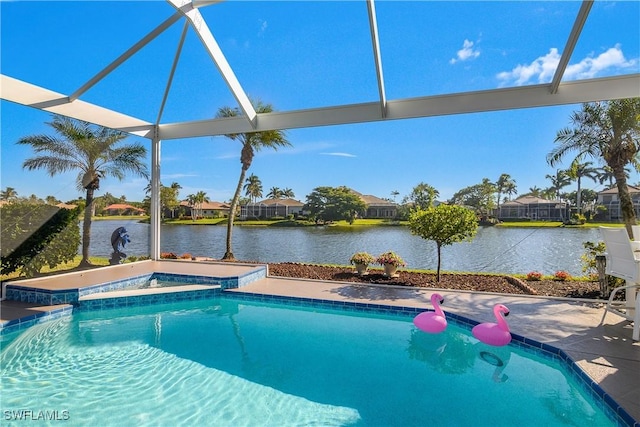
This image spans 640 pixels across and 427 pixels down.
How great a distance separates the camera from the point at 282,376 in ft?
12.5

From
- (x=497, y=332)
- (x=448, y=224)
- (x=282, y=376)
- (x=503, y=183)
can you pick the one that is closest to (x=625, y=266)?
(x=497, y=332)

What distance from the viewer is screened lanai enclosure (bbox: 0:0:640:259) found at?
18.0 ft

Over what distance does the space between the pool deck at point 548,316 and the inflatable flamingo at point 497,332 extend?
0.26 m

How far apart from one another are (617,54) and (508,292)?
4310mm

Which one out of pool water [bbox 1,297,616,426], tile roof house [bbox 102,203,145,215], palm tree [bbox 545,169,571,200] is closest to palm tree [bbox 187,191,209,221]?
tile roof house [bbox 102,203,145,215]

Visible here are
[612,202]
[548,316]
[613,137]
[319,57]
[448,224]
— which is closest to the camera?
[548,316]

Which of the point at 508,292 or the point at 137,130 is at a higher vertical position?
the point at 137,130

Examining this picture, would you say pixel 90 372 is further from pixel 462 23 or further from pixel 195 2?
pixel 462 23

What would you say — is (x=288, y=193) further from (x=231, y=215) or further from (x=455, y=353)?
(x=455, y=353)

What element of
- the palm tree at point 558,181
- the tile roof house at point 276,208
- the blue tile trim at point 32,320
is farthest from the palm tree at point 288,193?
the blue tile trim at point 32,320

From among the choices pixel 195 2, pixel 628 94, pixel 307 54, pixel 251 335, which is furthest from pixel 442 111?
pixel 251 335

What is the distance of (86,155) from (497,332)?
27.3 ft

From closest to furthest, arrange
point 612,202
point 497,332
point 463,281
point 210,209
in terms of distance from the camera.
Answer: point 497,332 < point 612,202 < point 463,281 < point 210,209

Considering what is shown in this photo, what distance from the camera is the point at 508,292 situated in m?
6.58
